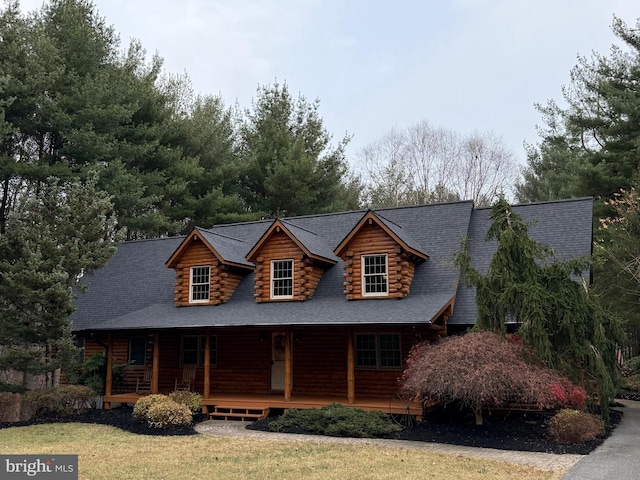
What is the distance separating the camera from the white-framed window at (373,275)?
1872 cm

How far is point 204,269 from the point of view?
21406mm

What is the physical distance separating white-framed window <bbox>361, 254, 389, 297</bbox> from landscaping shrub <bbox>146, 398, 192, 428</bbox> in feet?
21.7

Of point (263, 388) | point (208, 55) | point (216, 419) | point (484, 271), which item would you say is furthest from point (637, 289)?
point (208, 55)

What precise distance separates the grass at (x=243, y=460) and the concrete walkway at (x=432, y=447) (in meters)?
0.56

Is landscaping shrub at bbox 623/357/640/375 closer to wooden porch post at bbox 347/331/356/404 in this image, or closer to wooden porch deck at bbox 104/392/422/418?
wooden porch deck at bbox 104/392/422/418

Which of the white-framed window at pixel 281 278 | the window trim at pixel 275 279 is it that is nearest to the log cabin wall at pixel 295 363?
the window trim at pixel 275 279

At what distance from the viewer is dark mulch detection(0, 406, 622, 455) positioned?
1319cm

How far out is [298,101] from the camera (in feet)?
135

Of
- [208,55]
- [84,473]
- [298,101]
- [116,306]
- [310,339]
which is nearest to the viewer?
[84,473]

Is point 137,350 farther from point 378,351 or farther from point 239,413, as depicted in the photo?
point 378,351

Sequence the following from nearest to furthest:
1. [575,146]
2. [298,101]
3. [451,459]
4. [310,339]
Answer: [451,459] < [310,339] < [575,146] < [298,101]

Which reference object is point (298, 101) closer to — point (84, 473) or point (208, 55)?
point (208, 55)

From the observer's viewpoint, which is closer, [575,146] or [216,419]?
[216,419]

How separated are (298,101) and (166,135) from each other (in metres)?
10.4
